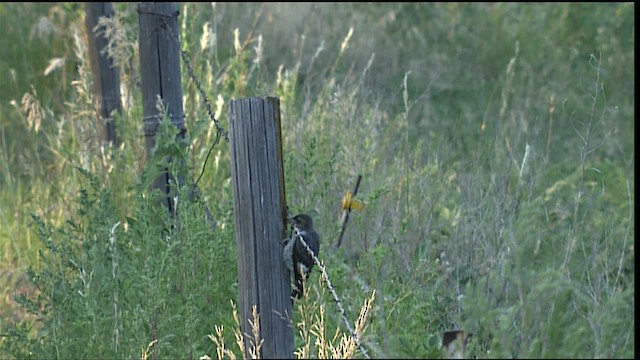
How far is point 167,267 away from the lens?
3.76 metres

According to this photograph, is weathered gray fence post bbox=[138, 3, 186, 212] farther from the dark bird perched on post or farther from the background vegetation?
the dark bird perched on post

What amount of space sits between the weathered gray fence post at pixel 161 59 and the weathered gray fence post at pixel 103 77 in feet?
4.92

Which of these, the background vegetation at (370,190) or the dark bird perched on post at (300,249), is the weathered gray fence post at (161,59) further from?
the dark bird perched on post at (300,249)

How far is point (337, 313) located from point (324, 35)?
5.80 meters

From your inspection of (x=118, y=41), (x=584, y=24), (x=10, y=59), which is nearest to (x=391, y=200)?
(x=118, y=41)

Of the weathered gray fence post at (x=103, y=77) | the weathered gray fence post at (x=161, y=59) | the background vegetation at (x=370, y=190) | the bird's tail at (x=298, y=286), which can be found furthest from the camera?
the weathered gray fence post at (x=103, y=77)

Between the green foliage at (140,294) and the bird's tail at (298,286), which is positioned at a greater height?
the bird's tail at (298,286)

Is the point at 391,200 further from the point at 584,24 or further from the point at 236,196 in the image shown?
the point at 584,24

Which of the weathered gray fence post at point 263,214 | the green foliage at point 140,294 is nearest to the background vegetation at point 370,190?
the green foliage at point 140,294

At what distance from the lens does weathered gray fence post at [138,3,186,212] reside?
4746 millimetres

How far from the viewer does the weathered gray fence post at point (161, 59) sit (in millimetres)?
4746

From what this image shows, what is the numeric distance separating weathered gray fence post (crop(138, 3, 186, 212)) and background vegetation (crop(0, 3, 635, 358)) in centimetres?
34

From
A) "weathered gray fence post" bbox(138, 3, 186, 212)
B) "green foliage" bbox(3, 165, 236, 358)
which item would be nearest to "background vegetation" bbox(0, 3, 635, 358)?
"green foliage" bbox(3, 165, 236, 358)

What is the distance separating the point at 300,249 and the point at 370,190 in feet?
8.68
